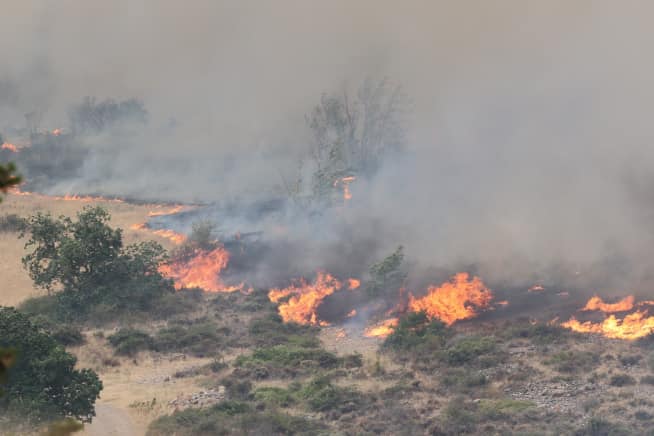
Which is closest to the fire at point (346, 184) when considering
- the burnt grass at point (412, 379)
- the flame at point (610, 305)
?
the burnt grass at point (412, 379)

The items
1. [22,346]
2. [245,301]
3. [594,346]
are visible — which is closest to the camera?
[22,346]

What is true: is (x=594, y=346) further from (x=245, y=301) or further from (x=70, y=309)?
(x=70, y=309)

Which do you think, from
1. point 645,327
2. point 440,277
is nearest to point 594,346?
point 645,327

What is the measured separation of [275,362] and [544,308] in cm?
1641

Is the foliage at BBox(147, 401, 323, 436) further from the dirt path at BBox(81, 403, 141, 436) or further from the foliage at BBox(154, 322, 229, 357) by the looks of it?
the foliage at BBox(154, 322, 229, 357)

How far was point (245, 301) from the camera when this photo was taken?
157 ft

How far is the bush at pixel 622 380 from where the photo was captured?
1129 inches

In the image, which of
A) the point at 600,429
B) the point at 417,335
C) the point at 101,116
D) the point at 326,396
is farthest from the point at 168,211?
the point at 600,429

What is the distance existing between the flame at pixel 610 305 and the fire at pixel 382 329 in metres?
10.6

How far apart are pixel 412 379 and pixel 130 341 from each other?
1471 centimetres

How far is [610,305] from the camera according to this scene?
39.2 meters

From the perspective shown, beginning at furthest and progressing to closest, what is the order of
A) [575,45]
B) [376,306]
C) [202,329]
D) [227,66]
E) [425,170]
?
[227,66], [575,45], [425,170], [376,306], [202,329]

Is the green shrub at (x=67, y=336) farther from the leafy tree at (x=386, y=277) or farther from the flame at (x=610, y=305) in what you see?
the flame at (x=610, y=305)

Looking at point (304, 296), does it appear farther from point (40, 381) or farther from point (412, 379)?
point (40, 381)
